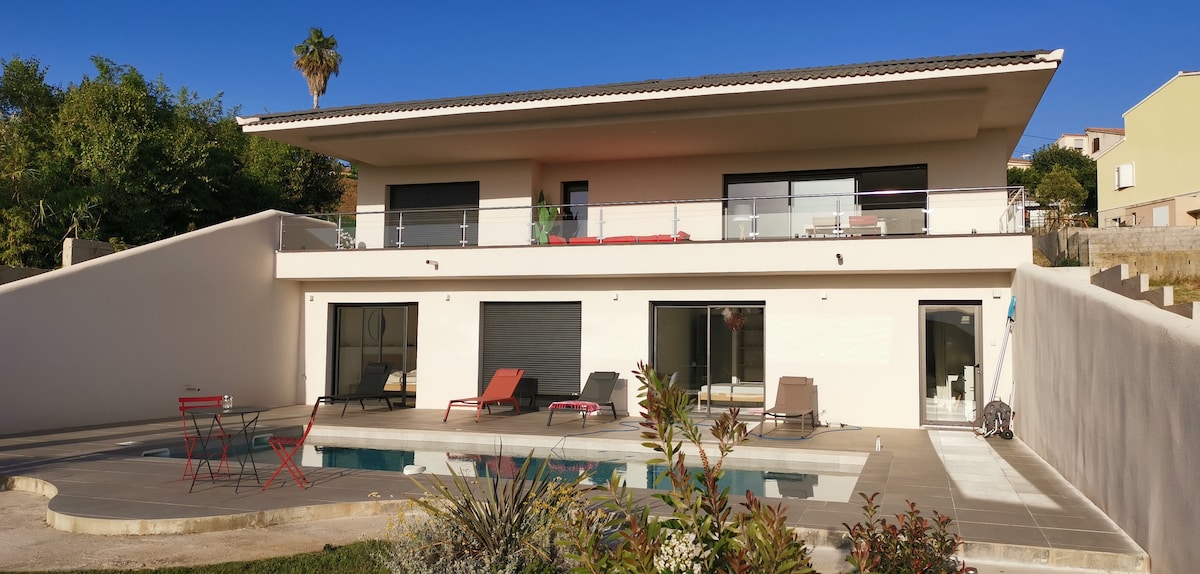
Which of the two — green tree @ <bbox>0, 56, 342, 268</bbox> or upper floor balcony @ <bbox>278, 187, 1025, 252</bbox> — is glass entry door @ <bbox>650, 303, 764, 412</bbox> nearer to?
upper floor balcony @ <bbox>278, 187, 1025, 252</bbox>

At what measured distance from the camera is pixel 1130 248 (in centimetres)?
1698

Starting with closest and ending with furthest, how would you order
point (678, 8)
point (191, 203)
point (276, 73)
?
point (191, 203) → point (678, 8) → point (276, 73)

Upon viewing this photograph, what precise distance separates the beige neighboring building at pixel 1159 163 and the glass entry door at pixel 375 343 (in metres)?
21.1

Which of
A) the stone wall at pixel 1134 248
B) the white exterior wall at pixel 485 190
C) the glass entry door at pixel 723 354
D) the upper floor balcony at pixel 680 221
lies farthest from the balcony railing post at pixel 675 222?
the stone wall at pixel 1134 248

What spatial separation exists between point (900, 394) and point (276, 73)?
3343 centimetres

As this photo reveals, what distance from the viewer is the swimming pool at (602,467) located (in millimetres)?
8547

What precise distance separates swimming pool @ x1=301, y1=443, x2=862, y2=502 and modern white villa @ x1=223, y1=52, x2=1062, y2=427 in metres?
3.41

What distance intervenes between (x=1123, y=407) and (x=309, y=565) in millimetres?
5819

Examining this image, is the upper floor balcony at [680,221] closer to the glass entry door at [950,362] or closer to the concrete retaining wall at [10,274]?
the glass entry door at [950,362]

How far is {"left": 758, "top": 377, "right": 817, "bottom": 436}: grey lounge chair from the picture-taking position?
1210 centimetres

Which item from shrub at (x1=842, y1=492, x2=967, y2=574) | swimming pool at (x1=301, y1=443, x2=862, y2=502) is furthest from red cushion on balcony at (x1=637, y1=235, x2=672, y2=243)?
shrub at (x1=842, y1=492, x2=967, y2=574)

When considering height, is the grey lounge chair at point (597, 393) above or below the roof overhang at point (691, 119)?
below

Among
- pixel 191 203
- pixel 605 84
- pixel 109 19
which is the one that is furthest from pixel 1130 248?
pixel 109 19

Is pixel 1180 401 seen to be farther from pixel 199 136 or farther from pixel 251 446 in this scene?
pixel 199 136
